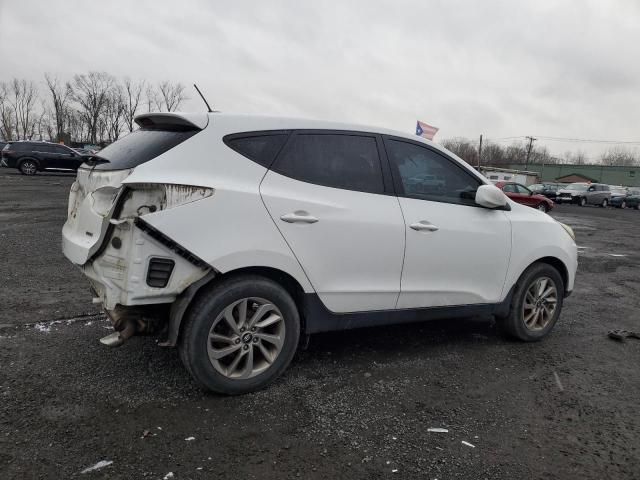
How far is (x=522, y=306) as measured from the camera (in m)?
4.23

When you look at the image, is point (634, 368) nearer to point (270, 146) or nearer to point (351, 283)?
point (351, 283)

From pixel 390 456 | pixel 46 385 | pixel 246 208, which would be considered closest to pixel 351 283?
pixel 246 208

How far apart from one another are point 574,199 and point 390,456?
40.3 m

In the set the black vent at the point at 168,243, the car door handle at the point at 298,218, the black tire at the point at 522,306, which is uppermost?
the car door handle at the point at 298,218

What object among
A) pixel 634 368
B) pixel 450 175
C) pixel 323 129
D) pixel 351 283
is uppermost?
pixel 323 129

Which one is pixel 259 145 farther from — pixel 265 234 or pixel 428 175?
pixel 428 175

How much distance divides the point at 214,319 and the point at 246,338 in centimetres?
27

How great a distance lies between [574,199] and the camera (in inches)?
1474

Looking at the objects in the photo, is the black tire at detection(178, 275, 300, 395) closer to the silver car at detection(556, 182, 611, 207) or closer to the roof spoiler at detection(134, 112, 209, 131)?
the roof spoiler at detection(134, 112, 209, 131)

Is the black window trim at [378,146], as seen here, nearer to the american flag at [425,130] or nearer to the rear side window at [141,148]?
the rear side window at [141,148]

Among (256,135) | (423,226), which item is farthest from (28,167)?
(423,226)

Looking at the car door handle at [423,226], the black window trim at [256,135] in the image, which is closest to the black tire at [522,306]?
the car door handle at [423,226]

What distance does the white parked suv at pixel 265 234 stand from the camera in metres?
2.75

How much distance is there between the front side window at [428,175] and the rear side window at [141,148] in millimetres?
1515
